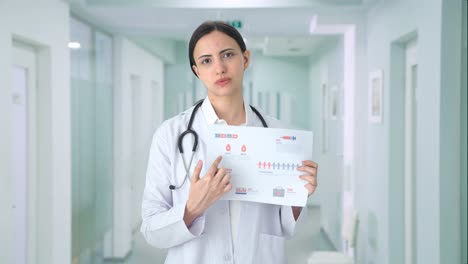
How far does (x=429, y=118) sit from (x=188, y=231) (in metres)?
1.62

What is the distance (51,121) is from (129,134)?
2.30 m

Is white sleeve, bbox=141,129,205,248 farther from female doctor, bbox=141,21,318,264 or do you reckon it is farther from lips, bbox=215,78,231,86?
lips, bbox=215,78,231,86

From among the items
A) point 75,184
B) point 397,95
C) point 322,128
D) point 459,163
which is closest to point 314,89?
point 322,128

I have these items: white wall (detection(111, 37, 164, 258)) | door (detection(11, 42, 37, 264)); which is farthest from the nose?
white wall (detection(111, 37, 164, 258))

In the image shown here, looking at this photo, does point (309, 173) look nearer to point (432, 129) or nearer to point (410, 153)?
point (432, 129)

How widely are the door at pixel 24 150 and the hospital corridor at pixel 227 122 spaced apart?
0.05 ft

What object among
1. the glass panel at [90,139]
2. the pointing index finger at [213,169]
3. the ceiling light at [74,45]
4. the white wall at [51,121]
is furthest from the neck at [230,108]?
the glass panel at [90,139]

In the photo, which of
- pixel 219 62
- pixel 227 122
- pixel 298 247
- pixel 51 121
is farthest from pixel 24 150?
pixel 298 247

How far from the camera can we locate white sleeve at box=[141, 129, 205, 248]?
1.40 meters

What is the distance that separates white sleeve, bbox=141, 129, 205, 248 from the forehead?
0.92ft

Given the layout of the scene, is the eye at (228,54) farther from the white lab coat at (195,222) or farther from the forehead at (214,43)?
the white lab coat at (195,222)

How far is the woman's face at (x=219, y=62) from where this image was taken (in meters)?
1.47

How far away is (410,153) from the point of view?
3.36m

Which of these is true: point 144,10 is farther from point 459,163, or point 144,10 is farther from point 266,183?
point 266,183
